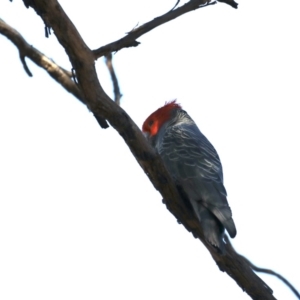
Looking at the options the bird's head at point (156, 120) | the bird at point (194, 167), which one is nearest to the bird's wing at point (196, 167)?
the bird at point (194, 167)

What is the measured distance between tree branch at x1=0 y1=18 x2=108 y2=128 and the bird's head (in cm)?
157

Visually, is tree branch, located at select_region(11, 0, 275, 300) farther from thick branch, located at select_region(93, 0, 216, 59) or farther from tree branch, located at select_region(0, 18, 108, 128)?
tree branch, located at select_region(0, 18, 108, 128)

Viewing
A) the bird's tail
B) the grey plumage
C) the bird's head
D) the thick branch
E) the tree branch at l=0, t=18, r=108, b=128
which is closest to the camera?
the thick branch

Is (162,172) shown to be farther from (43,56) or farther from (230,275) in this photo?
(43,56)

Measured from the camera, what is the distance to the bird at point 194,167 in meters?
5.79

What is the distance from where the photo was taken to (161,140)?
7305 millimetres

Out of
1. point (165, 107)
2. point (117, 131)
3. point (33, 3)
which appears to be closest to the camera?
point (33, 3)

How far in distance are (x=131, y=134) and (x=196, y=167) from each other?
1487 millimetres

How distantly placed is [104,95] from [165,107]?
10.9ft

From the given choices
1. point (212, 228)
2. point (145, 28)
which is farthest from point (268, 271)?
point (145, 28)

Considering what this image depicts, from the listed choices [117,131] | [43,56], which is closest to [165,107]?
[43,56]

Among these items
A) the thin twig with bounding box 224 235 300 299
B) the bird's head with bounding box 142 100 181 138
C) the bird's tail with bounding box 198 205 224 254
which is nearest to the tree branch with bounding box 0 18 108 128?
the bird's head with bounding box 142 100 181 138

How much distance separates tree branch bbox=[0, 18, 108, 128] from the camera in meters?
6.66

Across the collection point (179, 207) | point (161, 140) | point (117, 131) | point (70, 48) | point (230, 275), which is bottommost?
point (230, 275)
